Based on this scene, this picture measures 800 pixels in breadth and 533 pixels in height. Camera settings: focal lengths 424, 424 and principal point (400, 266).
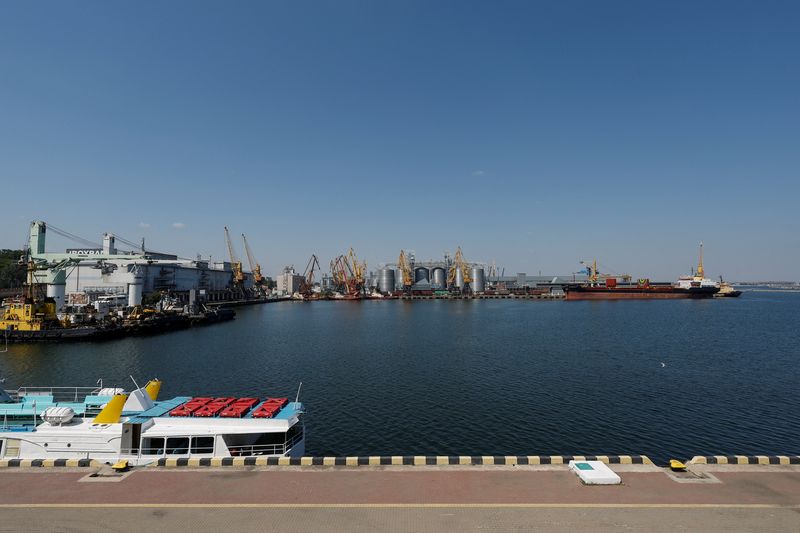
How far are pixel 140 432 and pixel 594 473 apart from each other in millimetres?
24590

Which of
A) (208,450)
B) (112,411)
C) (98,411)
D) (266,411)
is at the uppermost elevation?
(112,411)

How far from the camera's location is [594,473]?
1836 centimetres

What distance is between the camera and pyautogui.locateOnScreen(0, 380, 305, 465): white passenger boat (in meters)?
24.6

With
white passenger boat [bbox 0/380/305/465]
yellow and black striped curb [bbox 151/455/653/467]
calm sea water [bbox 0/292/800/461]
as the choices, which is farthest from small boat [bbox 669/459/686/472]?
white passenger boat [bbox 0/380/305/465]

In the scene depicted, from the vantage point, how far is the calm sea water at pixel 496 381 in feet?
111

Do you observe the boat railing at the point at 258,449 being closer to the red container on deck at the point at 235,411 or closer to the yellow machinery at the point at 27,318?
the red container on deck at the point at 235,411

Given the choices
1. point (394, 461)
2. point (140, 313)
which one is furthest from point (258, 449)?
point (140, 313)

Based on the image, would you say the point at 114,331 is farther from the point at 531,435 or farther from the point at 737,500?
the point at 737,500

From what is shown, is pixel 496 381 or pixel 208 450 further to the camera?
pixel 496 381

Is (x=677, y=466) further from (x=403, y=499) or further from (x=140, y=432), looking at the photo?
(x=140, y=432)

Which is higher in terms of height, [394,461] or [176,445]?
[394,461]

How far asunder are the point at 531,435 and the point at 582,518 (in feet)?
65.3

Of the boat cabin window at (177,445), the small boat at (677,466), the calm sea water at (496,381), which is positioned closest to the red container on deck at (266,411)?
the boat cabin window at (177,445)

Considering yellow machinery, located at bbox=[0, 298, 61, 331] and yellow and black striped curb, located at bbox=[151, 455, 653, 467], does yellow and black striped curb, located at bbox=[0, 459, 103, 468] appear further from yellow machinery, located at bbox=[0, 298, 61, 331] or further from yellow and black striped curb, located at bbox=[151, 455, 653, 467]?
yellow machinery, located at bbox=[0, 298, 61, 331]
